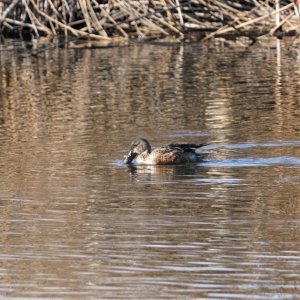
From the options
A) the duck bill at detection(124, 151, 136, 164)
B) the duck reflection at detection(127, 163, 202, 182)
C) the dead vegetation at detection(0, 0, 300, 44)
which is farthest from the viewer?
the dead vegetation at detection(0, 0, 300, 44)

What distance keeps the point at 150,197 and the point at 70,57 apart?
479 inches

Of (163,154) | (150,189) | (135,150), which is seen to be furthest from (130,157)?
(150,189)

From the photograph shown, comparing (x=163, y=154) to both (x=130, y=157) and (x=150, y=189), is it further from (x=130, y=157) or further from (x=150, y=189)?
(x=150, y=189)

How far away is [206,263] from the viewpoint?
18.7 ft

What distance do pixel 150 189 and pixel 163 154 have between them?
111 centimetres

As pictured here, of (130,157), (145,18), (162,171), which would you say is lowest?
(162,171)

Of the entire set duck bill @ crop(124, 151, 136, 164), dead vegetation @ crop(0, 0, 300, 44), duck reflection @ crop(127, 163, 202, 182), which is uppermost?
dead vegetation @ crop(0, 0, 300, 44)

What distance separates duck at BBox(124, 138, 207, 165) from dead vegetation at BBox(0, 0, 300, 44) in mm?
11326

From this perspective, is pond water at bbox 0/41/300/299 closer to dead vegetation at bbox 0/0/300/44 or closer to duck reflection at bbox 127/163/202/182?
duck reflection at bbox 127/163/202/182

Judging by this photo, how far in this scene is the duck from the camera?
9.10 meters

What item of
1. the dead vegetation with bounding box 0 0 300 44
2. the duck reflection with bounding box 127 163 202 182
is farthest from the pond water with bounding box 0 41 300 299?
the dead vegetation with bounding box 0 0 300 44

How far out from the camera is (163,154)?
9.17 meters

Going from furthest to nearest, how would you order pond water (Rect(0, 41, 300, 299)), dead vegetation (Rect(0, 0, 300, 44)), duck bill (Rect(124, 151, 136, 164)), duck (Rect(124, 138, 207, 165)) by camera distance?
dead vegetation (Rect(0, 0, 300, 44))
duck bill (Rect(124, 151, 136, 164))
duck (Rect(124, 138, 207, 165))
pond water (Rect(0, 41, 300, 299))

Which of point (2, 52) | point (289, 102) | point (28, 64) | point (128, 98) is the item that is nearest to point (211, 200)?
point (289, 102)
